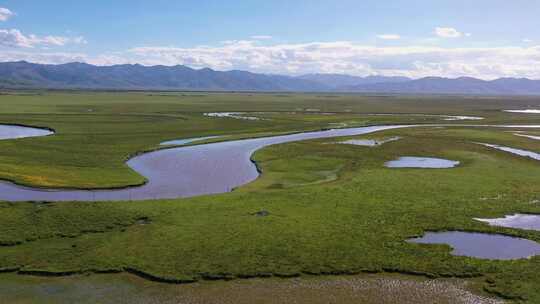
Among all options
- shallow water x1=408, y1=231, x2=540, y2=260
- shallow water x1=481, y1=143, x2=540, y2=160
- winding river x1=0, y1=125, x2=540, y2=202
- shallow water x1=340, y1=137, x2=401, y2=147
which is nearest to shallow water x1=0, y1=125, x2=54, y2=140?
winding river x1=0, y1=125, x2=540, y2=202

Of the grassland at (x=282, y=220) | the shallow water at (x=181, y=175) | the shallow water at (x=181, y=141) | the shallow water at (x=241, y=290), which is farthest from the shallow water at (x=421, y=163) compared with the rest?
the shallow water at (x=181, y=141)

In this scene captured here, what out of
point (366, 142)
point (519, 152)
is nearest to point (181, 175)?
point (366, 142)

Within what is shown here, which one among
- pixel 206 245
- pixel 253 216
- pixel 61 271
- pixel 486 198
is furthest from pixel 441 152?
pixel 61 271

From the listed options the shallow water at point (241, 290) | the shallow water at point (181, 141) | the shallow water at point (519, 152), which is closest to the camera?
the shallow water at point (241, 290)

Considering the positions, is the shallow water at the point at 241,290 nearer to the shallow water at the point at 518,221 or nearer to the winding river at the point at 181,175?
the shallow water at the point at 518,221

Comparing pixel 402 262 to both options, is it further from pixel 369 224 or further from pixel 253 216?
pixel 253 216

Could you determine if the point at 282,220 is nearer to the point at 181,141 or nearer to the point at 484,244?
the point at 484,244
